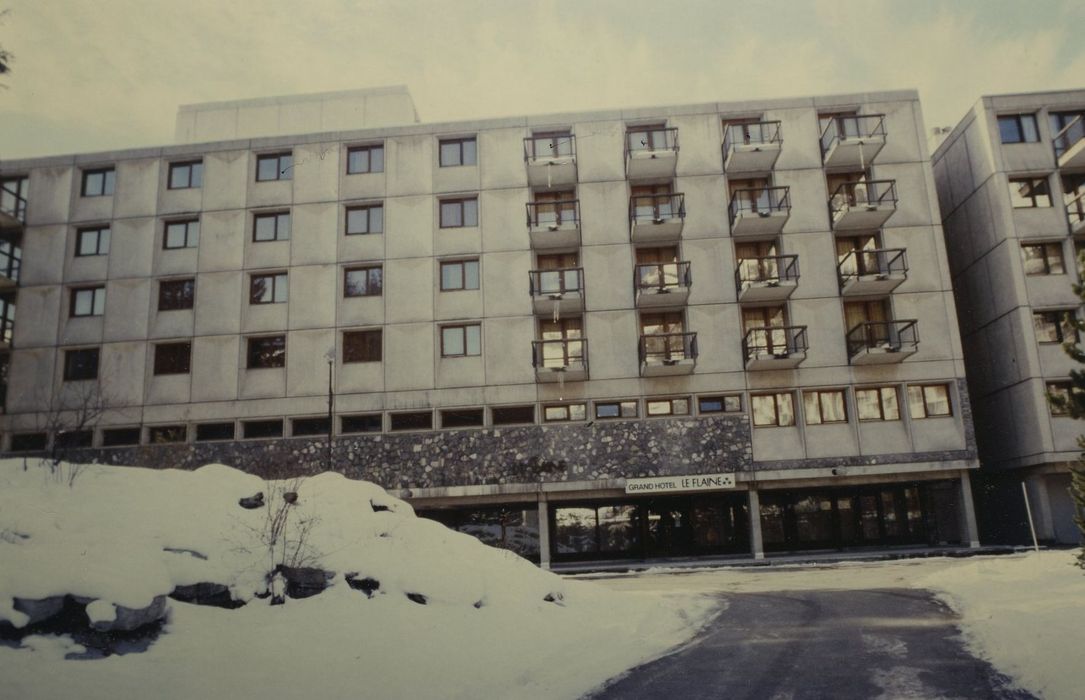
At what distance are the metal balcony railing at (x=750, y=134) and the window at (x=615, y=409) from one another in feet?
38.1

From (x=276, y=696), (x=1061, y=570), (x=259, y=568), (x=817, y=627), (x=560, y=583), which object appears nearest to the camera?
(x=276, y=696)

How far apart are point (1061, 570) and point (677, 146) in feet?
69.1

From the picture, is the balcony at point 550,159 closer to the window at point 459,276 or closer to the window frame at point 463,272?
the window frame at point 463,272

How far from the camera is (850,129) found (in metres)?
30.8

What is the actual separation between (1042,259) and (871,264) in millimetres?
6885

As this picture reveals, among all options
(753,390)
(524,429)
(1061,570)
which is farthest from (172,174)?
(1061,570)

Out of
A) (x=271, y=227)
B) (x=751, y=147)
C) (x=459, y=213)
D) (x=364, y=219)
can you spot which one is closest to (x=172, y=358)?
(x=271, y=227)

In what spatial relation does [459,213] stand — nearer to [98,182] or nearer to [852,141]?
[98,182]

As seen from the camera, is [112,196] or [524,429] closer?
[524,429]

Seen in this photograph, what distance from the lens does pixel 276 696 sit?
6.89 m

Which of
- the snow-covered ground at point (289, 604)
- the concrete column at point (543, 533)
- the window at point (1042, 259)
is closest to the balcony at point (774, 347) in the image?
the window at point (1042, 259)

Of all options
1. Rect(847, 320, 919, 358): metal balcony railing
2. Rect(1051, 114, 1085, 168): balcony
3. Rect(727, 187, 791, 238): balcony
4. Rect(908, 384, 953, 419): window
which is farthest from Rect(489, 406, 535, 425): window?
Rect(1051, 114, 1085, 168): balcony

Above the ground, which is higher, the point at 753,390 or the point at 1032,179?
the point at 1032,179

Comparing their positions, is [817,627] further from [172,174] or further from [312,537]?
[172,174]
